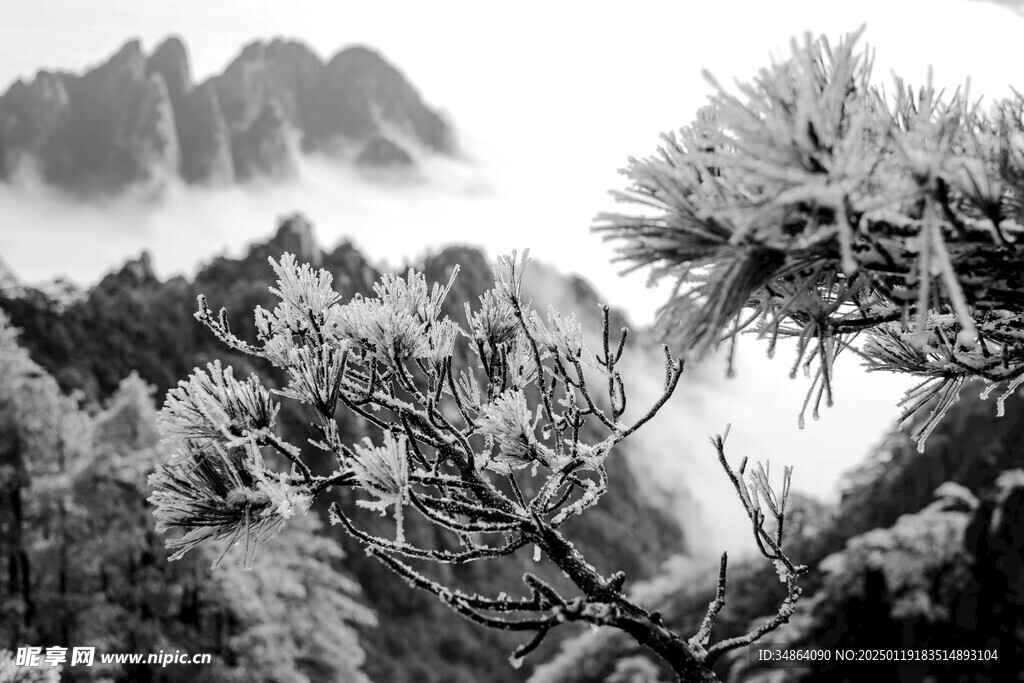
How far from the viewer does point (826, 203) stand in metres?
0.96

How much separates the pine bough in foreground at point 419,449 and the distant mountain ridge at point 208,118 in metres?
77.5

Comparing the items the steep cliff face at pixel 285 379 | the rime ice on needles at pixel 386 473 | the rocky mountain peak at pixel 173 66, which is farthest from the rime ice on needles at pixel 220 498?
the rocky mountain peak at pixel 173 66

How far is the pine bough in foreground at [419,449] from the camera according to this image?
1362 mm

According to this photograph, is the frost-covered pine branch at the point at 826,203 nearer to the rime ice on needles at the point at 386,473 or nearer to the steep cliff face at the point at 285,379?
the rime ice on needles at the point at 386,473

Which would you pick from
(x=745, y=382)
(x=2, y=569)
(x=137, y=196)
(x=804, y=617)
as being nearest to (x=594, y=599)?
(x=2, y=569)

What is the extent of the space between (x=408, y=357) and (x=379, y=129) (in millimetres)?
95872

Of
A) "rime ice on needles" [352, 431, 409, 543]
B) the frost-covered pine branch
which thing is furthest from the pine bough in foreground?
the frost-covered pine branch

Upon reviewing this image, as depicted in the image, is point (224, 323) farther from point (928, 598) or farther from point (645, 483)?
point (645, 483)

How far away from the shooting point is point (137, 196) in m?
73.6

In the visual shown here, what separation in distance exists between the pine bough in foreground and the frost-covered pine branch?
1.51 feet

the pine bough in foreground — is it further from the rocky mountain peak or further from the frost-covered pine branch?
the rocky mountain peak

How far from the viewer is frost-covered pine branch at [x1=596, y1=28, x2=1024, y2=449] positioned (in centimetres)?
98

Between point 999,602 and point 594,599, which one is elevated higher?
point 999,602

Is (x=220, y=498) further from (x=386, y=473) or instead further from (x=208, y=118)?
(x=208, y=118)
